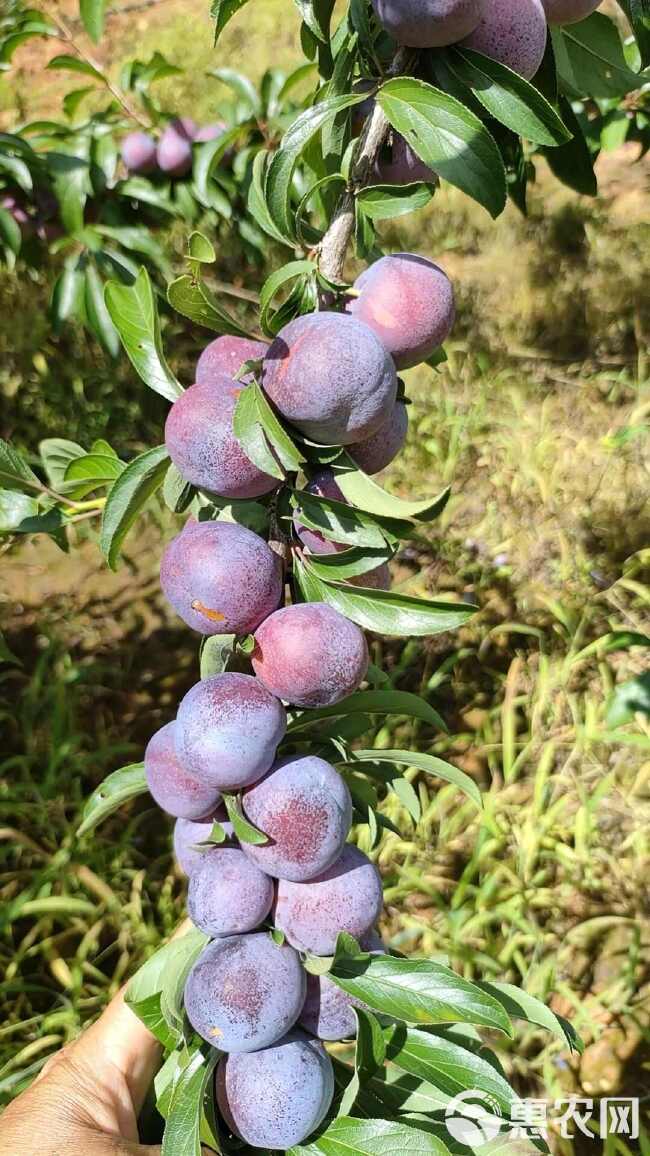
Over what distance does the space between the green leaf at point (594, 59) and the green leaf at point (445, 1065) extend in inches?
37.3

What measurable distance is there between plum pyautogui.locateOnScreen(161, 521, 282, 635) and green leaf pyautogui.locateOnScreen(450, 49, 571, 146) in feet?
1.34

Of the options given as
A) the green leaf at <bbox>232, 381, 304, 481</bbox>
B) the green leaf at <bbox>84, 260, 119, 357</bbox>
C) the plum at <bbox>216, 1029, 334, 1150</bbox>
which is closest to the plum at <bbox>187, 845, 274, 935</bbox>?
the plum at <bbox>216, 1029, 334, 1150</bbox>

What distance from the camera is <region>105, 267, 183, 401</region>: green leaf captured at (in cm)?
78

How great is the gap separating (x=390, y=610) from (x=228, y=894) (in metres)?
0.28

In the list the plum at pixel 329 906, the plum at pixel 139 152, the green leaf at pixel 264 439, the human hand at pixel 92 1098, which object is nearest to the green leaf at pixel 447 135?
the green leaf at pixel 264 439

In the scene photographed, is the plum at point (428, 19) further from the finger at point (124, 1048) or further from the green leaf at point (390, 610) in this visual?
the finger at point (124, 1048)

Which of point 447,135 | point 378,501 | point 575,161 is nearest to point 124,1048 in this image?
point 378,501

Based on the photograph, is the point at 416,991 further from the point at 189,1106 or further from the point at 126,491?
the point at 126,491

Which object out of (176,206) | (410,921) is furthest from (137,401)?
(410,921)

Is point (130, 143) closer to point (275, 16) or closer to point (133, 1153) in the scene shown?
point (133, 1153)

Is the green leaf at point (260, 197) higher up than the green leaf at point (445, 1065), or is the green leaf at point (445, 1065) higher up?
the green leaf at point (260, 197)

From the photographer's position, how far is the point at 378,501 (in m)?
0.65

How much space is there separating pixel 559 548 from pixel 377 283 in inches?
75.9

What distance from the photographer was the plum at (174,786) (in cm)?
69
